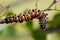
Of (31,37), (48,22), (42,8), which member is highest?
(42,8)

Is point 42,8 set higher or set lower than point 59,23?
higher

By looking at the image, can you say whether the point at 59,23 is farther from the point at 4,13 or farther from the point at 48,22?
the point at 4,13

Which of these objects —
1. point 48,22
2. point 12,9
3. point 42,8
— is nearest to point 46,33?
point 48,22
